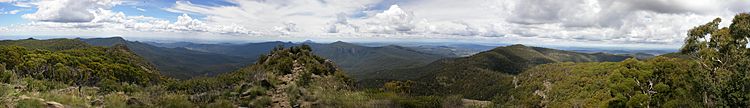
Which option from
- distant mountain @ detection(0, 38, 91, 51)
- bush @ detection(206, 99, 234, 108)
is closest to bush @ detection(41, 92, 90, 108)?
bush @ detection(206, 99, 234, 108)

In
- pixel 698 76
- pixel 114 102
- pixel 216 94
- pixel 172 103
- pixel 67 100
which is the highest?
pixel 67 100

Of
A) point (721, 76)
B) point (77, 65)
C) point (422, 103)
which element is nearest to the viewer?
point (422, 103)

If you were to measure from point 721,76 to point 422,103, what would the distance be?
26902mm

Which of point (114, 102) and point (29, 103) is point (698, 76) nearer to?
point (114, 102)

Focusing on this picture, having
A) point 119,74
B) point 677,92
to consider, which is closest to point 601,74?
point 677,92

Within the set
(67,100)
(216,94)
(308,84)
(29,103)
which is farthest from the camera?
(308,84)

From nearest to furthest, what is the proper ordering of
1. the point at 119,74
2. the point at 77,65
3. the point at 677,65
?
1. the point at 677,65
2. the point at 77,65
3. the point at 119,74

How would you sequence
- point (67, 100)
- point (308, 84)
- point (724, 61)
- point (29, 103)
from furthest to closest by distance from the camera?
point (724, 61), point (308, 84), point (67, 100), point (29, 103)

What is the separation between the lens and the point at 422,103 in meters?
15.1

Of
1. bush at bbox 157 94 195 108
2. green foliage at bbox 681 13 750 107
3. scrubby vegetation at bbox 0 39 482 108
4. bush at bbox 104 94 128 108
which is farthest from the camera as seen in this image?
green foliage at bbox 681 13 750 107

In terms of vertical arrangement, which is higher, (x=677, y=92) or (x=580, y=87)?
(x=677, y=92)

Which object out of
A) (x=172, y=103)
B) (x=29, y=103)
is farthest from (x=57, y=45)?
(x=29, y=103)

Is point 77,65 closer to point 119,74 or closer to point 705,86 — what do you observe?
point 119,74

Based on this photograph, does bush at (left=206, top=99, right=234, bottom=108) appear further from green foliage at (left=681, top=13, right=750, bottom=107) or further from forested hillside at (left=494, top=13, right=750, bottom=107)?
green foliage at (left=681, top=13, right=750, bottom=107)
